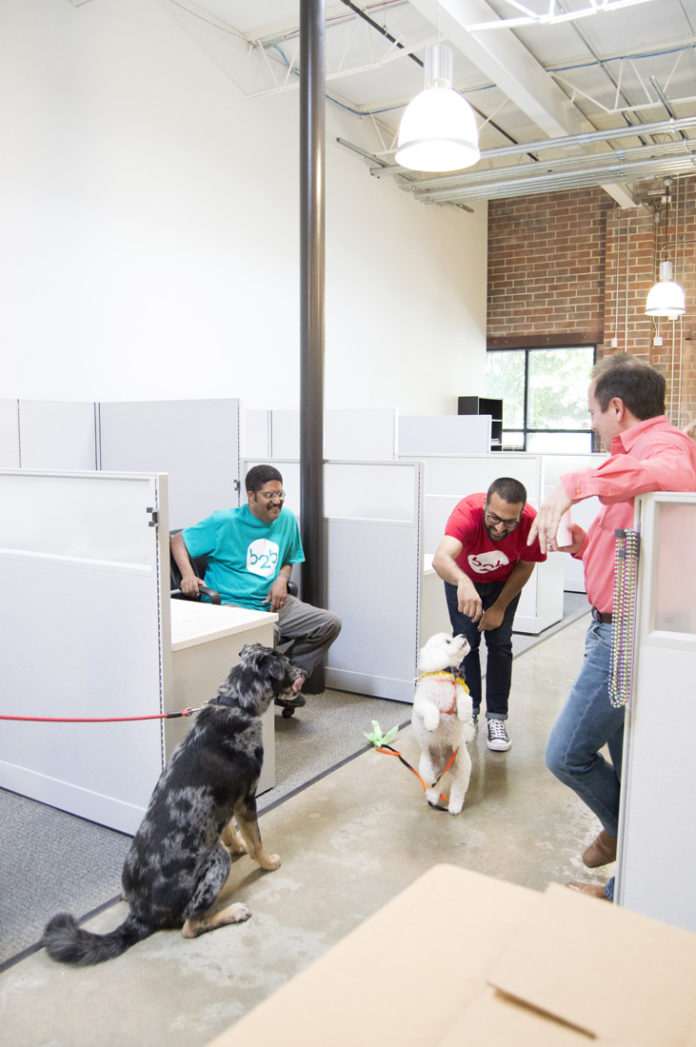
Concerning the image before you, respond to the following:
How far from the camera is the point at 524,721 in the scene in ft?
11.5

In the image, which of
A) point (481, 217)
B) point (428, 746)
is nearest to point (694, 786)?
point (428, 746)

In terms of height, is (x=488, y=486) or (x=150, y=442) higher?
(x=150, y=442)

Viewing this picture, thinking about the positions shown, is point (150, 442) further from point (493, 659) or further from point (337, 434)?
point (493, 659)

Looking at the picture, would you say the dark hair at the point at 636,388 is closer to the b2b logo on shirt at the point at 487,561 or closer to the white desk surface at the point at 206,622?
the b2b logo on shirt at the point at 487,561

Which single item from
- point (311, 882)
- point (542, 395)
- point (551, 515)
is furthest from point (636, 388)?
point (542, 395)

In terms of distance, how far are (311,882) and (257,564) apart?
4.99 feet

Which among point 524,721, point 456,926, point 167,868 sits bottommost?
point 524,721

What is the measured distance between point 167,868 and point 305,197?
2.99 m

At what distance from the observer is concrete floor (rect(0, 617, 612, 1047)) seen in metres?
1.67

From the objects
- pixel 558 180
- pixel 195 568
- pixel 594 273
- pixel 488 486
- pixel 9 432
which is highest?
pixel 558 180

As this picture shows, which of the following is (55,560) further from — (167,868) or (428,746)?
(428,746)

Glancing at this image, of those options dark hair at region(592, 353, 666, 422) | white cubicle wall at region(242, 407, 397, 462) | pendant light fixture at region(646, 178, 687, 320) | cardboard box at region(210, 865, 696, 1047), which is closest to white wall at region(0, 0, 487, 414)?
white cubicle wall at region(242, 407, 397, 462)

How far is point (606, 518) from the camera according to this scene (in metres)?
1.84

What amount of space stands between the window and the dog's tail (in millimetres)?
7787
